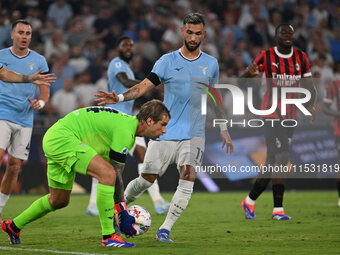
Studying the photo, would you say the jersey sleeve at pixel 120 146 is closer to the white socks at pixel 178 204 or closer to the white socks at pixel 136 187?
the white socks at pixel 178 204

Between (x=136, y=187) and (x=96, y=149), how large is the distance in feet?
3.69

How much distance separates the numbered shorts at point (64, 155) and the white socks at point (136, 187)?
1105 mm

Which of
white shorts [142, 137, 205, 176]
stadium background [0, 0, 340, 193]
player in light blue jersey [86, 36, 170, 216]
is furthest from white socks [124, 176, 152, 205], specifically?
stadium background [0, 0, 340, 193]

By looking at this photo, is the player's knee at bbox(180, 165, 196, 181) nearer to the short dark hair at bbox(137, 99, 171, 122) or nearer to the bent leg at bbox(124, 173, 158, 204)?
the bent leg at bbox(124, 173, 158, 204)

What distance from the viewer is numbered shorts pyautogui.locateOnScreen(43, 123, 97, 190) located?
6785mm

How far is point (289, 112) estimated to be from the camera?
10.1m

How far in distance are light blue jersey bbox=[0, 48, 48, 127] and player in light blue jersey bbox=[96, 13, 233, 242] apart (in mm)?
1903

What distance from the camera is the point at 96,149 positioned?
7.11 metres

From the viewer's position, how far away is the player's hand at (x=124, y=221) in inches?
287

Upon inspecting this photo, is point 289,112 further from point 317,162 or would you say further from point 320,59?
point 320,59

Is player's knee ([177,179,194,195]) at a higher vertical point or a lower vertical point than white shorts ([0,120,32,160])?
lower

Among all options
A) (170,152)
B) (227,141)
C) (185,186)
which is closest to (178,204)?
(185,186)

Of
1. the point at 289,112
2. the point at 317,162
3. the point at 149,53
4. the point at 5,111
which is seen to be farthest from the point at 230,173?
the point at 5,111

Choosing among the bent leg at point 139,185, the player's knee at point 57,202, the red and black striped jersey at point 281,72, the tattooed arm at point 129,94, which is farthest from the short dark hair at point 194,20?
the player's knee at point 57,202
